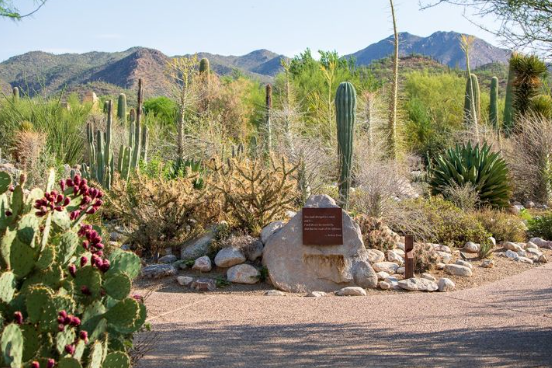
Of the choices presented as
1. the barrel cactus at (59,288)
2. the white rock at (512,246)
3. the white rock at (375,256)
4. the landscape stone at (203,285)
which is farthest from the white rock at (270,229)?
the barrel cactus at (59,288)

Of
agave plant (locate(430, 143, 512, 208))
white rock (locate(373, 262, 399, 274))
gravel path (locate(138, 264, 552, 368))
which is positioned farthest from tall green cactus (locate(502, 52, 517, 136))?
gravel path (locate(138, 264, 552, 368))

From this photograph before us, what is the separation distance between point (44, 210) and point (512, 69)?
22953 millimetres

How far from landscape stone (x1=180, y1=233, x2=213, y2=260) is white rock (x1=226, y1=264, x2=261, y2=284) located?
2.54 feet

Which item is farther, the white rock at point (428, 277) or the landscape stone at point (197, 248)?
the landscape stone at point (197, 248)

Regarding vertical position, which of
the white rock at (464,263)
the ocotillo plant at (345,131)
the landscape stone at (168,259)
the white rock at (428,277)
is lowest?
the white rock at (428,277)

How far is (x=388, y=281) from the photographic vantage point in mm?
8844

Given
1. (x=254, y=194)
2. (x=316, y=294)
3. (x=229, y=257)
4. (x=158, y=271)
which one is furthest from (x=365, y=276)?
(x=158, y=271)

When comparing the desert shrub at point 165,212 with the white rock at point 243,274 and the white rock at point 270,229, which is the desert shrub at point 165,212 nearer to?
the white rock at point 270,229

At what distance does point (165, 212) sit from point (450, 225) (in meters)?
4.94

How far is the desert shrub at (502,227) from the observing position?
12141 millimetres

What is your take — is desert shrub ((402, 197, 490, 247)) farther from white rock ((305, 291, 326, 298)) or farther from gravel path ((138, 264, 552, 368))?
white rock ((305, 291, 326, 298))

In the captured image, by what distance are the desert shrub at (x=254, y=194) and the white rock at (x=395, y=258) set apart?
5.48 ft

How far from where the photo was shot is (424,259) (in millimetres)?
9508

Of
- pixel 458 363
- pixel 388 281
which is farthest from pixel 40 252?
pixel 388 281
